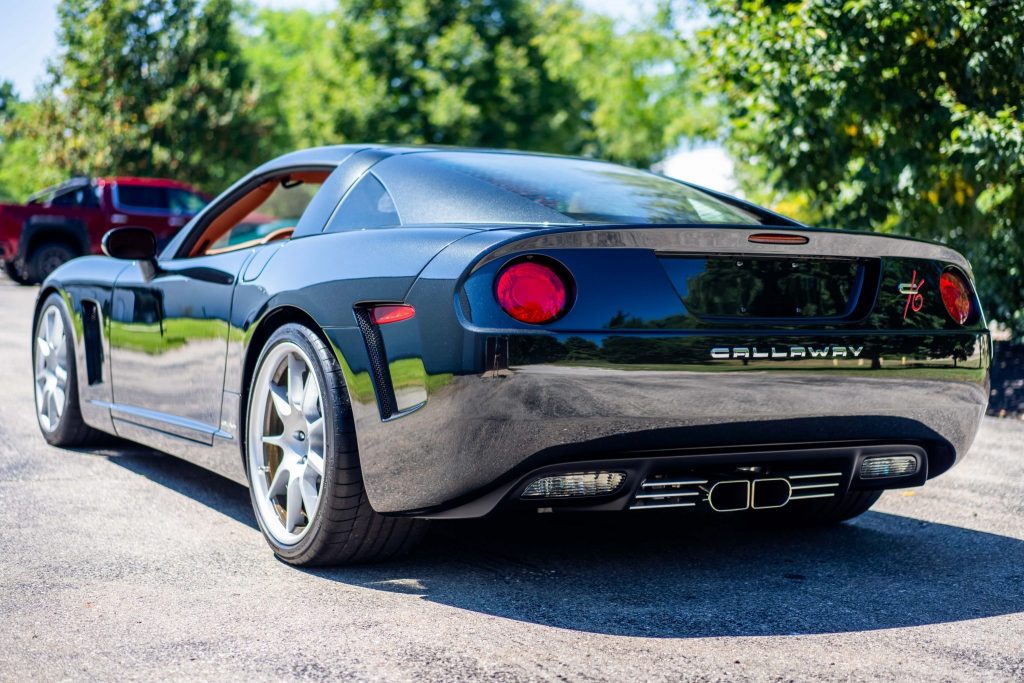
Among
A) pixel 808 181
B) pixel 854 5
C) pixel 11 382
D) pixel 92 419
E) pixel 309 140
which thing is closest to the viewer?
pixel 92 419

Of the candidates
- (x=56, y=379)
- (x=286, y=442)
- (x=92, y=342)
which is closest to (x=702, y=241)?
(x=286, y=442)

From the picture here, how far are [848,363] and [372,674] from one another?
5.16 feet

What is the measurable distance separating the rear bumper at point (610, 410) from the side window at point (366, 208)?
1.57ft

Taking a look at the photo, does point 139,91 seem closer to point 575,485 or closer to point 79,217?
point 79,217

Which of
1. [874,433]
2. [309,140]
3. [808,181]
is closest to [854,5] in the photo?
[808,181]

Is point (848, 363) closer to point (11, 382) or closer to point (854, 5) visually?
point (854, 5)

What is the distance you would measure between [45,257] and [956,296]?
19062 millimetres

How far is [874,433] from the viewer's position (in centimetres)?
357

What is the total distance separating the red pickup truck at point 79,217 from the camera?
20406mm

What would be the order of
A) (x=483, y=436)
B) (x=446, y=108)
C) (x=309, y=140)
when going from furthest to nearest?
(x=309, y=140)
(x=446, y=108)
(x=483, y=436)

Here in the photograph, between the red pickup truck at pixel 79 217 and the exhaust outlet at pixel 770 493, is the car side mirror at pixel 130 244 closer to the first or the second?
the exhaust outlet at pixel 770 493

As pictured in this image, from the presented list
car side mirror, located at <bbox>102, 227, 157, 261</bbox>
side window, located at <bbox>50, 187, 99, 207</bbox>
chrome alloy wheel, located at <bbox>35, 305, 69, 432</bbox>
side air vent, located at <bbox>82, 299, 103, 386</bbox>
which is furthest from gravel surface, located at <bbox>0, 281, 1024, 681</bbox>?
side window, located at <bbox>50, 187, 99, 207</bbox>

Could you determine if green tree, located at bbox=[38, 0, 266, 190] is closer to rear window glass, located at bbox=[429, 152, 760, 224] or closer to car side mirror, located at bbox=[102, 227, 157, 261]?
car side mirror, located at bbox=[102, 227, 157, 261]

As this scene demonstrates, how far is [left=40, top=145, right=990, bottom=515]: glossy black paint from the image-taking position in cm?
315
